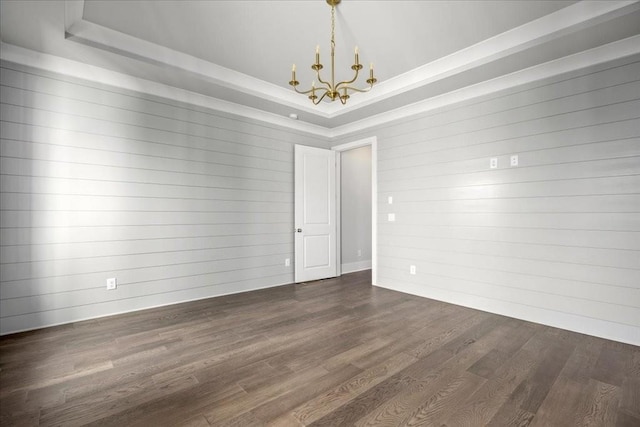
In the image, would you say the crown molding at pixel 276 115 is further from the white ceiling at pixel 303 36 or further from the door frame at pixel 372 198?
the door frame at pixel 372 198

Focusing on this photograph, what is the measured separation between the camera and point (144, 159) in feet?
12.0

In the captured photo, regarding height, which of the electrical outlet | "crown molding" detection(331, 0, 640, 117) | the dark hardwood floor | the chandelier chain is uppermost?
the chandelier chain

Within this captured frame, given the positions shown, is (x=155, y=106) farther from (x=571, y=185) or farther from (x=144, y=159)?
(x=571, y=185)

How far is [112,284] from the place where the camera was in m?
3.45

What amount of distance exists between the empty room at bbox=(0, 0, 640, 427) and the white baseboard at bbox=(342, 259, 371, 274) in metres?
1.36

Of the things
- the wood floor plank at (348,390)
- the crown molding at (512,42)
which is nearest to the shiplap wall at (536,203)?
the crown molding at (512,42)

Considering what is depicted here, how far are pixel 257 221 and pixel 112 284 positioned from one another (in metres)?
1.97

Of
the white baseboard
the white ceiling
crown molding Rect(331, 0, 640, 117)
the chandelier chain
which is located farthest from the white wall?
the chandelier chain

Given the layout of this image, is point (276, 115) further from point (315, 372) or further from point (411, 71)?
point (315, 372)

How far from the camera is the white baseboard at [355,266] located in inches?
235

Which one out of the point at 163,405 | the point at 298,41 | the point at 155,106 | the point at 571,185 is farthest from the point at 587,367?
the point at 155,106

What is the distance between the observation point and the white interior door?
506 cm

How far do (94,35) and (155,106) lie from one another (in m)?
0.96

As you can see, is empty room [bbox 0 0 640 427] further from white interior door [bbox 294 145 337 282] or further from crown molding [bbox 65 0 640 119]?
white interior door [bbox 294 145 337 282]
